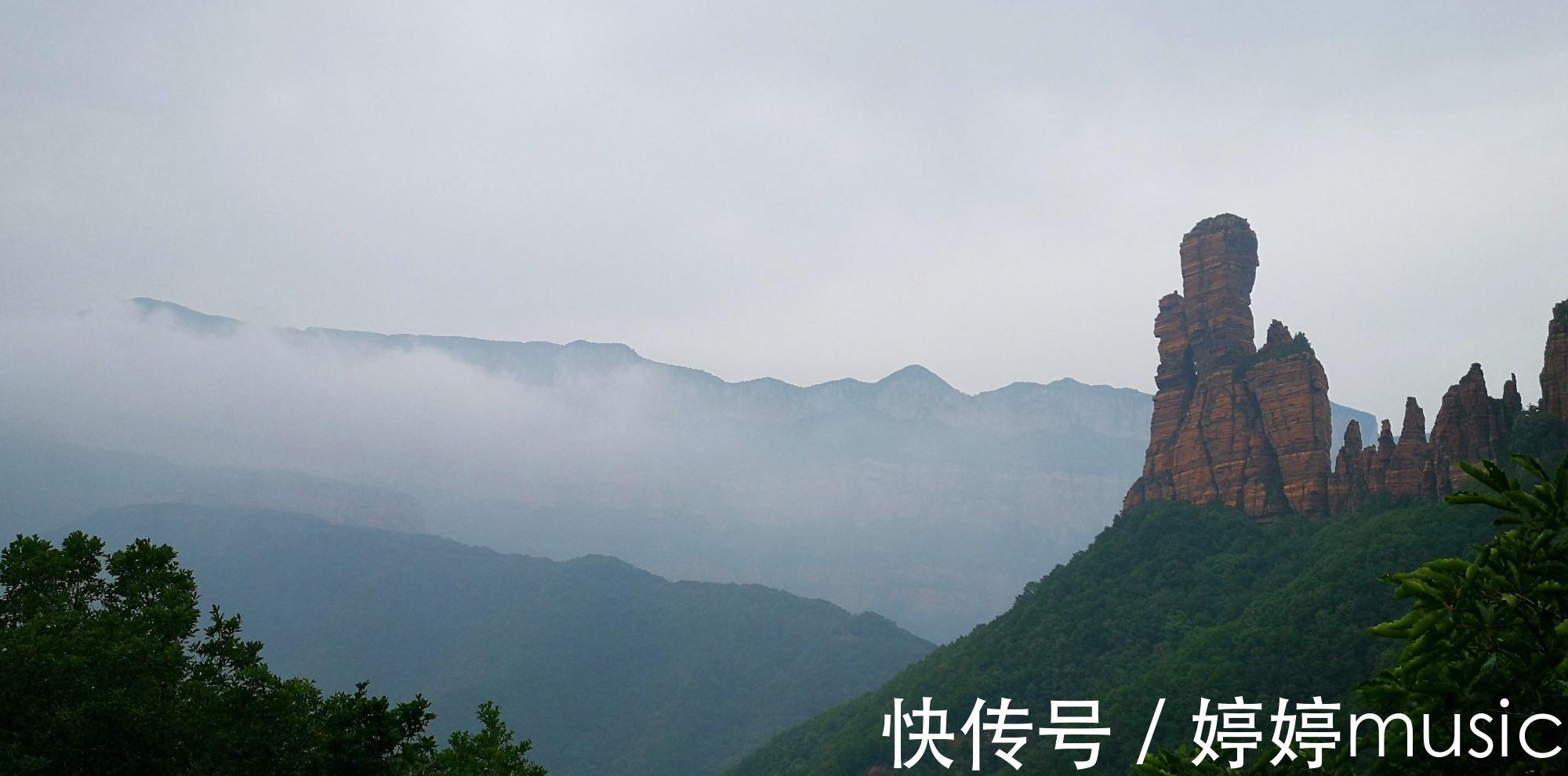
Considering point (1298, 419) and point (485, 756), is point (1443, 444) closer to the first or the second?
point (1298, 419)

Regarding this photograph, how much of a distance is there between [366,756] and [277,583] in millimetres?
200951

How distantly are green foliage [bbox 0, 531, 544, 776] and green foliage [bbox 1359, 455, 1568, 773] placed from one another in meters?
20.6

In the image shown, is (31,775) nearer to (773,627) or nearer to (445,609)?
(773,627)

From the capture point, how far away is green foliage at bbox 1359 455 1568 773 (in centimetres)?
969

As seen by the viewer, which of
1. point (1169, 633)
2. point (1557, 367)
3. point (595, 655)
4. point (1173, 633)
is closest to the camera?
point (1557, 367)

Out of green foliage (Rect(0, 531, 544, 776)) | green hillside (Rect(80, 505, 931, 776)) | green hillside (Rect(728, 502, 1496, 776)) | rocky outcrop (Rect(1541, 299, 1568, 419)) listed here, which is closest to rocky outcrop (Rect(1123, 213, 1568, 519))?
rocky outcrop (Rect(1541, 299, 1568, 419))

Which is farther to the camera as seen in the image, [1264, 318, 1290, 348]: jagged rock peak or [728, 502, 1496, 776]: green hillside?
[1264, 318, 1290, 348]: jagged rock peak

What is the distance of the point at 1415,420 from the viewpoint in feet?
221

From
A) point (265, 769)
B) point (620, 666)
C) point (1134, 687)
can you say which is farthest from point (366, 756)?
point (620, 666)

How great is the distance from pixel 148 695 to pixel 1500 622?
23216 millimetres

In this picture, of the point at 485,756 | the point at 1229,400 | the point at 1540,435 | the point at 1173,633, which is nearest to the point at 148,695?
the point at 485,756

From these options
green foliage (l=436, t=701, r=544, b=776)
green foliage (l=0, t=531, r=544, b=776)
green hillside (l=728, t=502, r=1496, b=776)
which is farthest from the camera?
green hillside (l=728, t=502, r=1496, b=776)

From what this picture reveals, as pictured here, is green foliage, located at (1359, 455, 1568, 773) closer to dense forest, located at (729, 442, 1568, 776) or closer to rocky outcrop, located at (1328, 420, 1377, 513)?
dense forest, located at (729, 442, 1568, 776)

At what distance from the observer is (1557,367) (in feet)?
192
